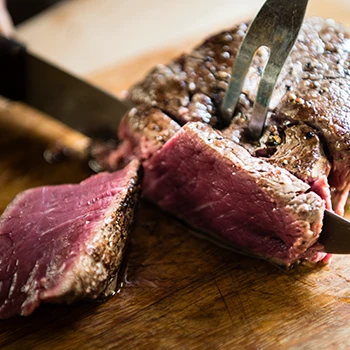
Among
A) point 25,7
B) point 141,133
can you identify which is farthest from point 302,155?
point 25,7

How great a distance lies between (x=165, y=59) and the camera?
15.3 feet

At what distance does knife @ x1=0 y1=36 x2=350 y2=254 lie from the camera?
12.1 ft

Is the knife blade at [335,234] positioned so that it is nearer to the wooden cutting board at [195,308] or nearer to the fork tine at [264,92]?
the wooden cutting board at [195,308]

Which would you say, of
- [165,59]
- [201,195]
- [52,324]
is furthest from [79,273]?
[165,59]

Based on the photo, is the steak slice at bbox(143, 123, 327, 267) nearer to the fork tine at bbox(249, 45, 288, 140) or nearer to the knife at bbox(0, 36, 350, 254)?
the fork tine at bbox(249, 45, 288, 140)

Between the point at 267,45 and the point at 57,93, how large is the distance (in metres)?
1.70

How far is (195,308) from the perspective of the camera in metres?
2.77

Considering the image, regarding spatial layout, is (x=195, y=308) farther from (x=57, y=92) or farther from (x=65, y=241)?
(x=57, y=92)

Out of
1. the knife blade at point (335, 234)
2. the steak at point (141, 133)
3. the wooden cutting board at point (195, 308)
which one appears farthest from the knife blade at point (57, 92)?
the knife blade at point (335, 234)

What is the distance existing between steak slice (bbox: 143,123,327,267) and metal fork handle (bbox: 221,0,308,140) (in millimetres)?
255

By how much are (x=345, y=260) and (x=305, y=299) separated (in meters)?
0.39

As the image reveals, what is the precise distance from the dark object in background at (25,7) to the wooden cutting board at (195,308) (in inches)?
134

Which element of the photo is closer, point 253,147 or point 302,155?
point 302,155

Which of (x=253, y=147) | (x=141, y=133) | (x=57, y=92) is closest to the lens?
(x=253, y=147)
